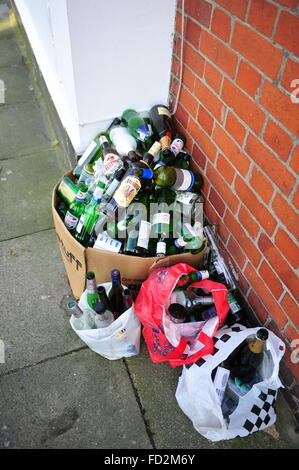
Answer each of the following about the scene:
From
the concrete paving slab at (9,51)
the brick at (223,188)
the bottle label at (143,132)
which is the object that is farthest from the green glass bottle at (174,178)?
the concrete paving slab at (9,51)

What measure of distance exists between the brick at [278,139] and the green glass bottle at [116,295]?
87 cm

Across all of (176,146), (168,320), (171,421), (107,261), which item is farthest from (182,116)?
(171,421)

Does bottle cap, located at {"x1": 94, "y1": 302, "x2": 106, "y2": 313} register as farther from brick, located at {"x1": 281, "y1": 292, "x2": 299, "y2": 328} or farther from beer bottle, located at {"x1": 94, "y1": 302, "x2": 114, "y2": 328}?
brick, located at {"x1": 281, "y1": 292, "x2": 299, "y2": 328}

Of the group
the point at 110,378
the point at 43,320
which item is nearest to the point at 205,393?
the point at 110,378

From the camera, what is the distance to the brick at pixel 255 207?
1.42m

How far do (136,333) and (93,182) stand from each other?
88 cm

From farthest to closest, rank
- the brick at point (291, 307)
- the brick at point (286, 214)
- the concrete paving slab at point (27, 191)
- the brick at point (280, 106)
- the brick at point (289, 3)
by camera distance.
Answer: the concrete paving slab at point (27, 191)
the brick at point (291, 307)
the brick at point (286, 214)
the brick at point (280, 106)
the brick at point (289, 3)

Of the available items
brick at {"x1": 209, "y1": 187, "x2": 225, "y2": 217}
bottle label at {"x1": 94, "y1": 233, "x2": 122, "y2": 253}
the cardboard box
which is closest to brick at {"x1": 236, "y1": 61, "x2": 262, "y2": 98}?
brick at {"x1": 209, "y1": 187, "x2": 225, "y2": 217}

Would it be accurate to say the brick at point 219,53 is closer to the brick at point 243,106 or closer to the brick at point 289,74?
the brick at point 243,106

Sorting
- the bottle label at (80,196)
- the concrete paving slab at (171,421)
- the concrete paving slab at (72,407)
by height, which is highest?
the bottle label at (80,196)

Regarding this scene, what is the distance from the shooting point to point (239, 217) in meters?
1.64

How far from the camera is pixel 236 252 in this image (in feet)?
5.67

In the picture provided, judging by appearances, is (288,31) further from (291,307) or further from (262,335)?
(262,335)
